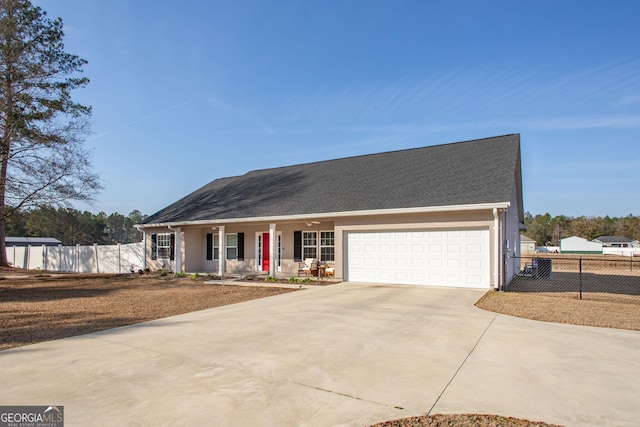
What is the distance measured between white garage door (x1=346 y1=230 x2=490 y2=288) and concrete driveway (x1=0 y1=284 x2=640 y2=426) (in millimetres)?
4651

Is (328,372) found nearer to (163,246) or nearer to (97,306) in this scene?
(97,306)

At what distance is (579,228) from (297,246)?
83.3 m

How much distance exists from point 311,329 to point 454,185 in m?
8.86

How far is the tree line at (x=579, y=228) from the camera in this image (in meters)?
79.5

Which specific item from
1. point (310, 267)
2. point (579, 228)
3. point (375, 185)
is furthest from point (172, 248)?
point (579, 228)

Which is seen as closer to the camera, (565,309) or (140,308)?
(565,309)

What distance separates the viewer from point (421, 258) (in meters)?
13.3

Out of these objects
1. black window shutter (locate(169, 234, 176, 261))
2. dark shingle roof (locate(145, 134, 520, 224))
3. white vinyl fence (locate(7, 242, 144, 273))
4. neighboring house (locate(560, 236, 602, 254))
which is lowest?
neighboring house (locate(560, 236, 602, 254))

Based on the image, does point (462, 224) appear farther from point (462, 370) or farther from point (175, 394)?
point (175, 394)

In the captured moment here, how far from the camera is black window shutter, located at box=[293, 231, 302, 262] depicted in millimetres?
18000

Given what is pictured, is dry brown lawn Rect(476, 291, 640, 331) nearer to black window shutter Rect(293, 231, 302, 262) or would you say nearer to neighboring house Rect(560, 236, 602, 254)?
black window shutter Rect(293, 231, 302, 262)

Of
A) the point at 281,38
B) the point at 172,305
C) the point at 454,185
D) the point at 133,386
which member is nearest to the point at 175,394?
the point at 133,386

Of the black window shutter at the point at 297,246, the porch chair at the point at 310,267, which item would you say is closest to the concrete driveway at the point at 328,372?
the porch chair at the point at 310,267

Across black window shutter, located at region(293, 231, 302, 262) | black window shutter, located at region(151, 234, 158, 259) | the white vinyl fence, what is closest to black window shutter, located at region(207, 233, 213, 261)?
black window shutter, located at region(151, 234, 158, 259)
